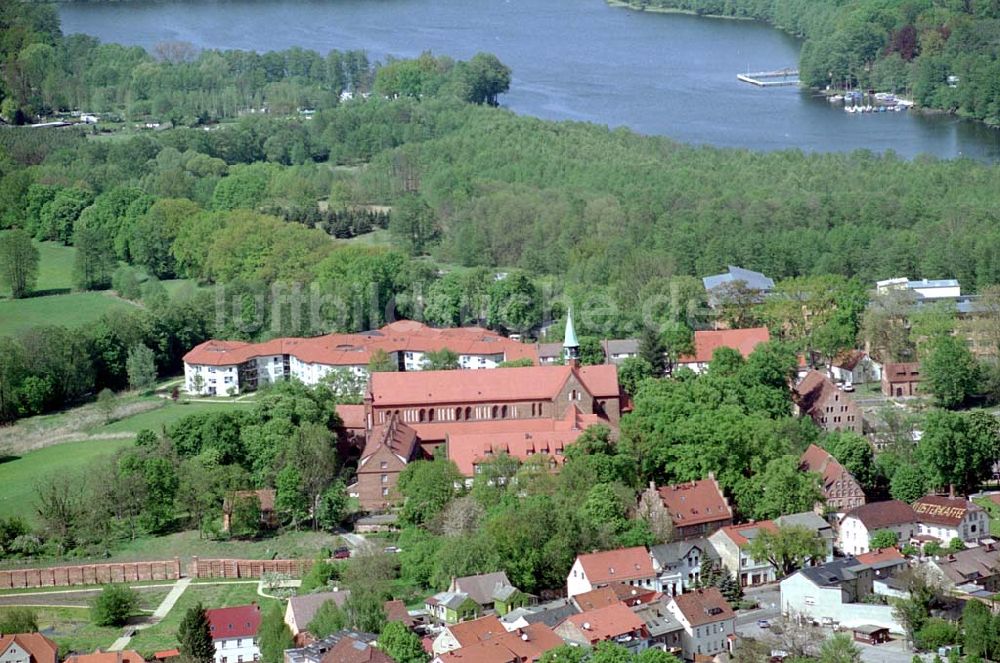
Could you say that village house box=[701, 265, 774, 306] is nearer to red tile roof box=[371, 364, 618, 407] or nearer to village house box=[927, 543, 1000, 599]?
red tile roof box=[371, 364, 618, 407]

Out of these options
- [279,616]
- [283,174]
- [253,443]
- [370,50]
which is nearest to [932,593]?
[279,616]

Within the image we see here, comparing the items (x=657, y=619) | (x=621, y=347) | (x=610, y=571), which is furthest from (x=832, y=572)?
(x=621, y=347)

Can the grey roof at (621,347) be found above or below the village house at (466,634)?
below

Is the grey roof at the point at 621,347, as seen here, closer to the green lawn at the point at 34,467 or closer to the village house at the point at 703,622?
the green lawn at the point at 34,467

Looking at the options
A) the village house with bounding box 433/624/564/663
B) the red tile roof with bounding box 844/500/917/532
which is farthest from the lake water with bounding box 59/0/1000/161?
the village house with bounding box 433/624/564/663

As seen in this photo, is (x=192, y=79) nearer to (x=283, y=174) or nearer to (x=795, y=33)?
(x=283, y=174)

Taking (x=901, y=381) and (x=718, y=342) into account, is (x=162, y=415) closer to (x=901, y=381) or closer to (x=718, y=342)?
(x=718, y=342)

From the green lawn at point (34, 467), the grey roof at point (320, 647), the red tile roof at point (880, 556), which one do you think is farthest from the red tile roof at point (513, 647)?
the green lawn at point (34, 467)
